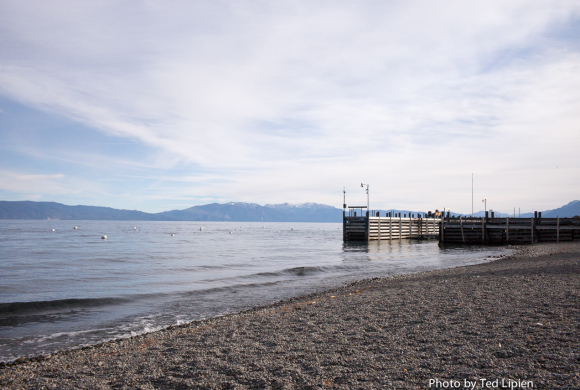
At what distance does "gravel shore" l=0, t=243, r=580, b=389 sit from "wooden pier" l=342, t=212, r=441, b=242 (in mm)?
45445

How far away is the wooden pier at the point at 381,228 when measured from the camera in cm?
5525

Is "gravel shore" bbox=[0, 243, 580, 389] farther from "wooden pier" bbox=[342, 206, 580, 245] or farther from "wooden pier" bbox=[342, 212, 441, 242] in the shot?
"wooden pier" bbox=[342, 212, 441, 242]

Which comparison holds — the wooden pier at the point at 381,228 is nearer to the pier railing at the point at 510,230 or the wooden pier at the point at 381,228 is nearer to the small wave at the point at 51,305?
the pier railing at the point at 510,230

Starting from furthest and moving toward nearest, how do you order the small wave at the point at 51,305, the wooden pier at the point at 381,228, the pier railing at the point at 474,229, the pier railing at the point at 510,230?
the wooden pier at the point at 381,228, the pier railing at the point at 474,229, the pier railing at the point at 510,230, the small wave at the point at 51,305

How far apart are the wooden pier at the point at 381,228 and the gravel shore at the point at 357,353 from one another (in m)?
45.4

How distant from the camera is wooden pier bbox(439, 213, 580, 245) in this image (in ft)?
134

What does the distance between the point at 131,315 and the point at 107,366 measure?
6736 mm

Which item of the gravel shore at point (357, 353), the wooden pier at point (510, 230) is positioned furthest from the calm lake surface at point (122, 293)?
the wooden pier at point (510, 230)

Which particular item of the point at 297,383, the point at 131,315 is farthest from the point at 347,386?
the point at 131,315

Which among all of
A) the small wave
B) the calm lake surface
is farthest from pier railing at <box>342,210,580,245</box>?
the small wave

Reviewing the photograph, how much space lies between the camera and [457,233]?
47.7 m

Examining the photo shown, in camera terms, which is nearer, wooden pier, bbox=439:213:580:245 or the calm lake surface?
the calm lake surface

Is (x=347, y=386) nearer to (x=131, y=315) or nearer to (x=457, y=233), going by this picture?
(x=131, y=315)

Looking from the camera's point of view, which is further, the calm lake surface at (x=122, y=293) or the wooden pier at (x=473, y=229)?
the wooden pier at (x=473, y=229)
